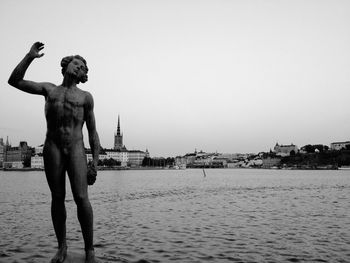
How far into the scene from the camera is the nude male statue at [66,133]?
5949 mm

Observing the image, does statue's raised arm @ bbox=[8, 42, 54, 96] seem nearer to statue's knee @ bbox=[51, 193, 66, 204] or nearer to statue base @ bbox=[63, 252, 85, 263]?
statue's knee @ bbox=[51, 193, 66, 204]

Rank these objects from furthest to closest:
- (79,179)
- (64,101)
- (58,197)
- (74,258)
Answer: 1. (74,258)
2. (58,197)
3. (64,101)
4. (79,179)

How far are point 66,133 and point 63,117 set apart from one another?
259mm

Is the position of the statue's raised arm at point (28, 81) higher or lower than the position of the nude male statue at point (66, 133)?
higher

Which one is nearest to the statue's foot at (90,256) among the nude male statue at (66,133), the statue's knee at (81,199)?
the nude male statue at (66,133)

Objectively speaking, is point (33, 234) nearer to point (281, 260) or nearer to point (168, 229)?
point (168, 229)

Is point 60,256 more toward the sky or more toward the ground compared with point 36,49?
more toward the ground

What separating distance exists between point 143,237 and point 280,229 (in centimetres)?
603

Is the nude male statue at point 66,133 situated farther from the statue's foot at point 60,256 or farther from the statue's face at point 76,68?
the statue's foot at point 60,256

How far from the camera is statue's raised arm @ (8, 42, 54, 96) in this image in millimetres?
5852

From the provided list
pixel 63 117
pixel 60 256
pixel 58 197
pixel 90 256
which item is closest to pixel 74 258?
pixel 60 256

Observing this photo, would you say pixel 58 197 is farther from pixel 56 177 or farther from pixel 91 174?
pixel 91 174

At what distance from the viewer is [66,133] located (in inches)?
235

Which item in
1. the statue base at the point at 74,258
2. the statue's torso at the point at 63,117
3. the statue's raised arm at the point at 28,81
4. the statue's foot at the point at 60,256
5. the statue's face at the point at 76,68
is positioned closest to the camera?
the statue's raised arm at the point at 28,81
